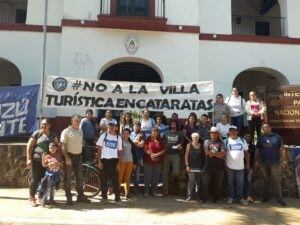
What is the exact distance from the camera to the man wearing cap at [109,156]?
9.53m

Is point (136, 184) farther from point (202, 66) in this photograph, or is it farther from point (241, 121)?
point (202, 66)

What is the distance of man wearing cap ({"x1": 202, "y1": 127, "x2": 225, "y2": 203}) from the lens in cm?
982

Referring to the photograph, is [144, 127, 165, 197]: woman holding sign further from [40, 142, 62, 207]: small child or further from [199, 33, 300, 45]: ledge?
[199, 33, 300, 45]: ledge

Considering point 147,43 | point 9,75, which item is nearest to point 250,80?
point 147,43

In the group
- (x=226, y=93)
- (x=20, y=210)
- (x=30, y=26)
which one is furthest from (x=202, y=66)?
(x=20, y=210)

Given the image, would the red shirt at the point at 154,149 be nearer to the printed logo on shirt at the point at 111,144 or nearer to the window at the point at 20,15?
the printed logo on shirt at the point at 111,144

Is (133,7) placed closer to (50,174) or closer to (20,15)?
(20,15)

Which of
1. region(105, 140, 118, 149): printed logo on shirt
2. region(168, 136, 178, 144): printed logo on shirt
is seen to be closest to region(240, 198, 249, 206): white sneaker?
region(168, 136, 178, 144): printed logo on shirt

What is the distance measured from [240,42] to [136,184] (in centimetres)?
787

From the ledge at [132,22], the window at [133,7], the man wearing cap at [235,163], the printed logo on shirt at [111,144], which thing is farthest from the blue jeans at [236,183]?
the window at [133,7]

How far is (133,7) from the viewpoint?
1547 centimetres

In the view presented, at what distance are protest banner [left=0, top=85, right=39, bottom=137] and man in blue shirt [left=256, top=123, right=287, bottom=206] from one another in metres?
5.99

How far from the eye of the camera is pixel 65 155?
9195 mm

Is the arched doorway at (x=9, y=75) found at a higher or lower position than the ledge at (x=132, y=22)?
lower
